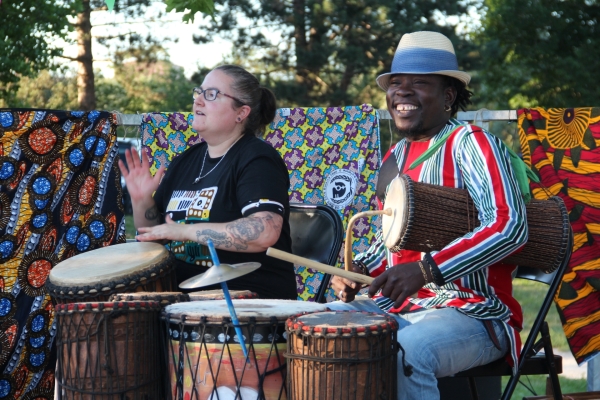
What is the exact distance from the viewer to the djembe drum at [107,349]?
2.74 metres

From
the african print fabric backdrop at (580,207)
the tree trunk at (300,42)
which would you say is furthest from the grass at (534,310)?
the tree trunk at (300,42)

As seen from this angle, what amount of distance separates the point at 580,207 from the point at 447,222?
6.39ft

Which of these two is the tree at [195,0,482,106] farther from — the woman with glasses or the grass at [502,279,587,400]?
the woman with glasses

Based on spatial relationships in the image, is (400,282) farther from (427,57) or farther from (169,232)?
(169,232)

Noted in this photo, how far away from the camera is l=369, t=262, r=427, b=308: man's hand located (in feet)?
8.59

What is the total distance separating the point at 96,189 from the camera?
4805mm

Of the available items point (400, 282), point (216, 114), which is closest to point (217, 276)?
point (400, 282)

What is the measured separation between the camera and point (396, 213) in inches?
108

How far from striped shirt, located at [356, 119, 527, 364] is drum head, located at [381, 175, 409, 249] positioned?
0.15 m

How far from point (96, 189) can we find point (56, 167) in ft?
Result: 0.89

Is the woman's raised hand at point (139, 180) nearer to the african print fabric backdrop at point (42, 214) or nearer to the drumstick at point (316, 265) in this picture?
the african print fabric backdrop at point (42, 214)

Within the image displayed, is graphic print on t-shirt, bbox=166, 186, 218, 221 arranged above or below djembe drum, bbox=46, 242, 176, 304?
above

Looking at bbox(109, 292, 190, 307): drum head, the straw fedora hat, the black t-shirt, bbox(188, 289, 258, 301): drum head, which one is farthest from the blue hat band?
bbox(109, 292, 190, 307): drum head

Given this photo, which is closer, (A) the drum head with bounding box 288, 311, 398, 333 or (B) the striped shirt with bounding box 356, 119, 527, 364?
(A) the drum head with bounding box 288, 311, 398, 333
